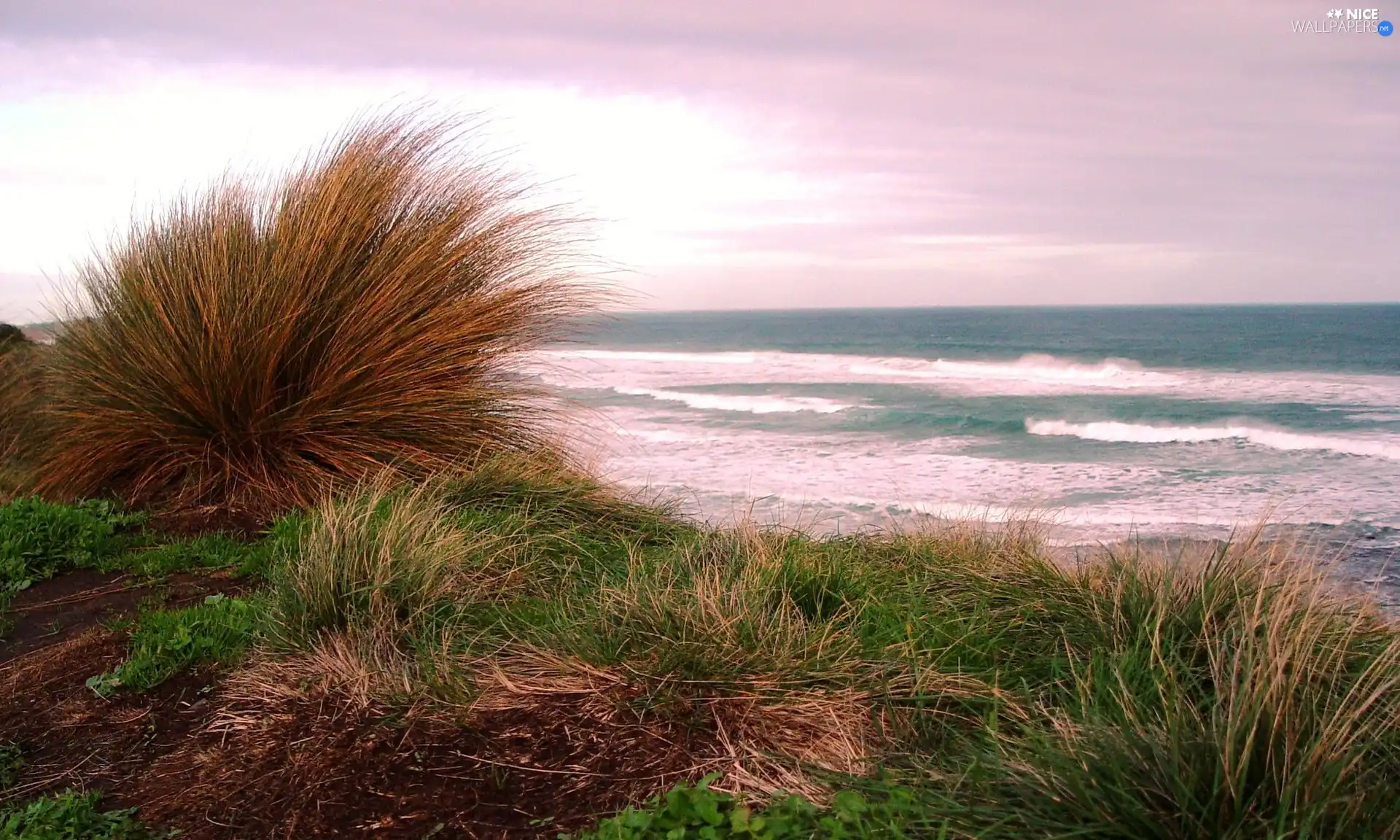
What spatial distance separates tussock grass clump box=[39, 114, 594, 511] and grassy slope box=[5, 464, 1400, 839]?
1111 millimetres

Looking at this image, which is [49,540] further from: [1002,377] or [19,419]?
[1002,377]

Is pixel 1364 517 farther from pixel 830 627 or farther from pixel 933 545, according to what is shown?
pixel 830 627

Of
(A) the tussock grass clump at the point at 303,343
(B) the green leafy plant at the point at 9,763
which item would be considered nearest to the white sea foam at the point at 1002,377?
(A) the tussock grass clump at the point at 303,343

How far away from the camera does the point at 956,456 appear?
17844 millimetres

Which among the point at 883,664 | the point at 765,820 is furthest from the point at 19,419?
the point at 765,820

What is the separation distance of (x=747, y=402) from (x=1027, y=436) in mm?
8012

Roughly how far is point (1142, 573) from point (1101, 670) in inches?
33.5

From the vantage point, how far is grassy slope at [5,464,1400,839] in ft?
6.77

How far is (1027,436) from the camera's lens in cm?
2103

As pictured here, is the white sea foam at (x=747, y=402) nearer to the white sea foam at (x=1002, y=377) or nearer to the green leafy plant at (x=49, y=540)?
the white sea foam at (x=1002, y=377)

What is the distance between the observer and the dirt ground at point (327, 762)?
263cm

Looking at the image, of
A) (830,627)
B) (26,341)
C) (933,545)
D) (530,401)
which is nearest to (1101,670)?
(830,627)

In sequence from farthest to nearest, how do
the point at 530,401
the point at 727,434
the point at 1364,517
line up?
the point at 727,434
the point at 1364,517
the point at 530,401

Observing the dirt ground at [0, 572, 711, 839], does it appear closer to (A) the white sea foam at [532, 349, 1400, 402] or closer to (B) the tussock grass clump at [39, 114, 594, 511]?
(B) the tussock grass clump at [39, 114, 594, 511]
